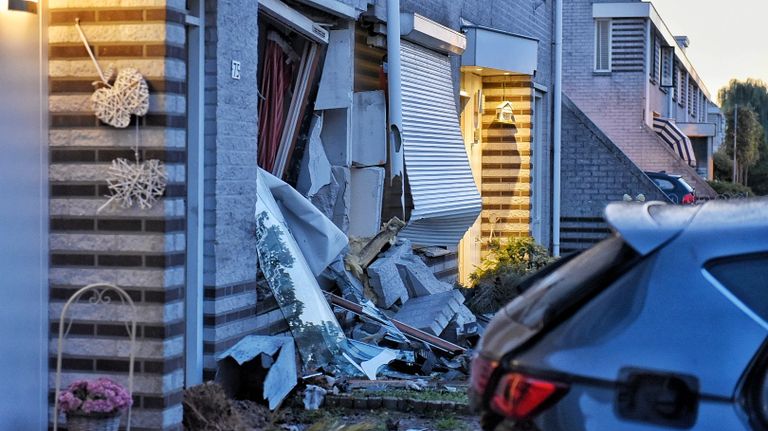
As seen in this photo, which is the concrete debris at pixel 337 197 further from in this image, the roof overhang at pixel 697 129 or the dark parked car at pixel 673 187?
the roof overhang at pixel 697 129

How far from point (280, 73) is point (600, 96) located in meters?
28.1

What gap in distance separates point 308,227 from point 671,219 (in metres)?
5.94

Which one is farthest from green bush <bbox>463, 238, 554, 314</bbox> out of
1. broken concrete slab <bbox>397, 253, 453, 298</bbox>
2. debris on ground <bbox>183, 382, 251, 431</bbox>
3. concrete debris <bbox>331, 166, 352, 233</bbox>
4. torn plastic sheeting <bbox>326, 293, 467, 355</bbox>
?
debris on ground <bbox>183, 382, 251, 431</bbox>

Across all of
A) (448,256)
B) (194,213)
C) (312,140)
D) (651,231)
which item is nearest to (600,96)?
(448,256)

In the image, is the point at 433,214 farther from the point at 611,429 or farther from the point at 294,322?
the point at 611,429

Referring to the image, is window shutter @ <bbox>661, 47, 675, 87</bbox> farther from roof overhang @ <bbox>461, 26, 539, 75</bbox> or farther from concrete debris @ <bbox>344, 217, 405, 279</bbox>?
concrete debris @ <bbox>344, 217, 405, 279</bbox>

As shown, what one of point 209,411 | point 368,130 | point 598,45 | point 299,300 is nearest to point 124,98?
point 209,411

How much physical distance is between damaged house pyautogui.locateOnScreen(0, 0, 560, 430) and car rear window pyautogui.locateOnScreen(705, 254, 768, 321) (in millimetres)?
3739

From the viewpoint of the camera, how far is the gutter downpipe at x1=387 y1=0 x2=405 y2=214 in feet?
38.2

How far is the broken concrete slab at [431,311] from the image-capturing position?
10398 mm

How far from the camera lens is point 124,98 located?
6449 millimetres

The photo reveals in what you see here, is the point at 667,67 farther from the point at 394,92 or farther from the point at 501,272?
the point at 394,92

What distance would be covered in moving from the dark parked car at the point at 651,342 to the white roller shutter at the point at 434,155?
8512mm

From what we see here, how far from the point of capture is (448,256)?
45.7 ft
